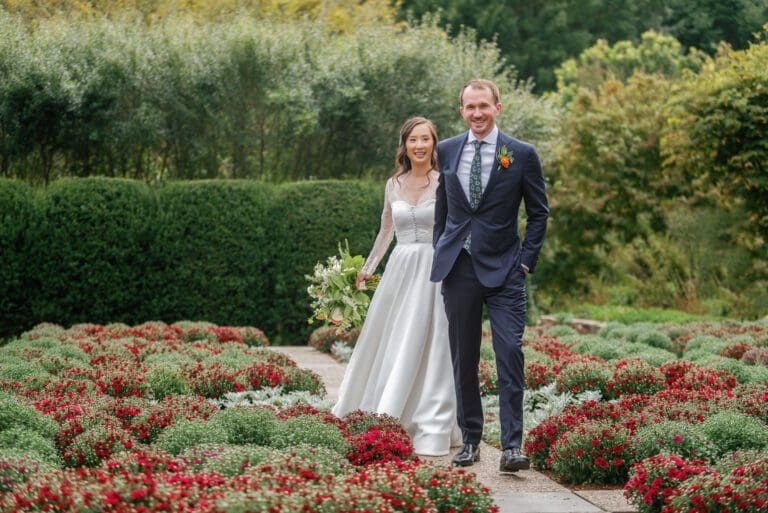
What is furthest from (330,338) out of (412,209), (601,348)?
(412,209)

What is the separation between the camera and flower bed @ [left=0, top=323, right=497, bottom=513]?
3.78 m

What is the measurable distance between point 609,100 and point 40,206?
→ 12537 mm

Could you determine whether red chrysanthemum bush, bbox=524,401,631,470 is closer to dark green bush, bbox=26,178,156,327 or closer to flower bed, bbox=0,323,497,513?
flower bed, bbox=0,323,497,513

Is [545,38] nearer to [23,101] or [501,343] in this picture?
[23,101]

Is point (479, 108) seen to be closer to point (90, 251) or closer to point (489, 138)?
point (489, 138)

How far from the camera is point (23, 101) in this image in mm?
14602

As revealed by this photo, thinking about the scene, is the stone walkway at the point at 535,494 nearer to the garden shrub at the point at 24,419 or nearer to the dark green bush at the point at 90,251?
the garden shrub at the point at 24,419

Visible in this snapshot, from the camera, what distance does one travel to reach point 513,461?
17.9 feet

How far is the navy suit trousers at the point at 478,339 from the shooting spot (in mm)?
5578

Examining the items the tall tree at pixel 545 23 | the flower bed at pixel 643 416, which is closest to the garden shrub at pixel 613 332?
the flower bed at pixel 643 416

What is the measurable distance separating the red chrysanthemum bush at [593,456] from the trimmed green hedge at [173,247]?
30.1 feet

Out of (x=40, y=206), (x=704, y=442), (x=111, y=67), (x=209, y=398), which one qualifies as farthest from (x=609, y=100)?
(x=704, y=442)

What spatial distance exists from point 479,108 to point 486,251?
805 millimetres

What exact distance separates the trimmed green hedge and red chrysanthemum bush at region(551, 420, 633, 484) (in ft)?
30.1
